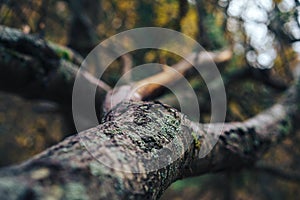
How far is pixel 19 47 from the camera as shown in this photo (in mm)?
1764

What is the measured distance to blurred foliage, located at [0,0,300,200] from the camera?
2.54 m

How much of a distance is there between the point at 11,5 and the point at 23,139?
207 centimetres

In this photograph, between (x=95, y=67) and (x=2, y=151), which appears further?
(x=2, y=151)

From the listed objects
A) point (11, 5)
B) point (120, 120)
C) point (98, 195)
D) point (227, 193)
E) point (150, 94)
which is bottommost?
point (227, 193)

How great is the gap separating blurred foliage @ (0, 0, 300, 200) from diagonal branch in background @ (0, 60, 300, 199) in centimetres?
129

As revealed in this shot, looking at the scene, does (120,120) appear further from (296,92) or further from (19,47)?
(296,92)

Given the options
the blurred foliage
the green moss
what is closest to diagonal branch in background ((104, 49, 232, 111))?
the blurred foliage

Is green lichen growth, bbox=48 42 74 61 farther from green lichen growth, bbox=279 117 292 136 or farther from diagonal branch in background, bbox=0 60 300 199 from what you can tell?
green lichen growth, bbox=279 117 292 136

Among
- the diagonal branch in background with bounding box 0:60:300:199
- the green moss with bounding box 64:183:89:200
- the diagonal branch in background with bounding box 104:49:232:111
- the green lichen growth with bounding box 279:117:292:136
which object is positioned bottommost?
the green moss with bounding box 64:183:89:200

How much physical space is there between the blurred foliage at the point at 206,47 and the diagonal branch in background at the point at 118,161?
4.23ft

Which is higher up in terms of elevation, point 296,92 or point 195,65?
Result: point 195,65

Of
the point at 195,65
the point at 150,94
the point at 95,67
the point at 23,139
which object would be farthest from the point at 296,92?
the point at 23,139

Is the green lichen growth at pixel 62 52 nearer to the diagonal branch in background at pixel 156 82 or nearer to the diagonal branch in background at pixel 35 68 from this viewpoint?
the diagonal branch in background at pixel 35 68

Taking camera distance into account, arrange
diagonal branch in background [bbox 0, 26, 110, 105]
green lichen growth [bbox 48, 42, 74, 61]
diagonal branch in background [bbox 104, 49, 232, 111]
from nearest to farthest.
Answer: diagonal branch in background [bbox 104, 49, 232, 111] < diagonal branch in background [bbox 0, 26, 110, 105] < green lichen growth [bbox 48, 42, 74, 61]
